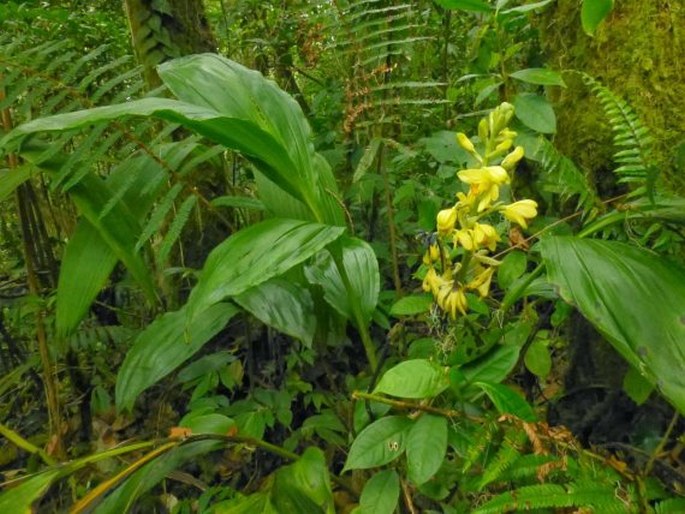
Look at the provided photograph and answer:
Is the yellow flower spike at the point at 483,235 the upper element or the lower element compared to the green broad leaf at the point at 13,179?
lower

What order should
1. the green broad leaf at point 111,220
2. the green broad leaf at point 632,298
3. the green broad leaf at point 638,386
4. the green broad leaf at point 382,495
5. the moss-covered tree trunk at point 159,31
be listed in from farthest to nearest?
the moss-covered tree trunk at point 159,31 → the green broad leaf at point 111,220 → the green broad leaf at point 638,386 → the green broad leaf at point 382,495 → the green broad leaf at point 632,298

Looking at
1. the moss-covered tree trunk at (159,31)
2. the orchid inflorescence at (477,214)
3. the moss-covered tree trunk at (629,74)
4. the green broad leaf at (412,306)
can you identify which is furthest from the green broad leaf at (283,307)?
the moss-covered tree trunk at (159,31)

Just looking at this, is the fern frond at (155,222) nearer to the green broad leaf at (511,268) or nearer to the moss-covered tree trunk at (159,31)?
the green broad leaf at (511,268)

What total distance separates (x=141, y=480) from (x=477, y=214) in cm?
66

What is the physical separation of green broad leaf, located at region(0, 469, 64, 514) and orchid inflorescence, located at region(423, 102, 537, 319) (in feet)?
2.19

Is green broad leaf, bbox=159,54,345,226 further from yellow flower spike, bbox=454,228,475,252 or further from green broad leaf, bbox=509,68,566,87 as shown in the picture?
green broad leaf, bbox=509,68,566,87

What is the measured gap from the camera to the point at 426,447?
3.12ft

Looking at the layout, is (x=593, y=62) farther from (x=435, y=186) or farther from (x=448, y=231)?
(x=448, y=231)

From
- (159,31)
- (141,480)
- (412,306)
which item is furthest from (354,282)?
(159,31)

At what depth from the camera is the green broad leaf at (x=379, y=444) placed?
980 mm

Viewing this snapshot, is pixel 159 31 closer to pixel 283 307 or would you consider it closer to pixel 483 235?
pixel 283 307

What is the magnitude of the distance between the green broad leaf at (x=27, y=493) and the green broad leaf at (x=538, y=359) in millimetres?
863

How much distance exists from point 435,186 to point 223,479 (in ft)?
3.00

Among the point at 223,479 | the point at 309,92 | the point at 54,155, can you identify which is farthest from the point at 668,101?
the point at 309,92
